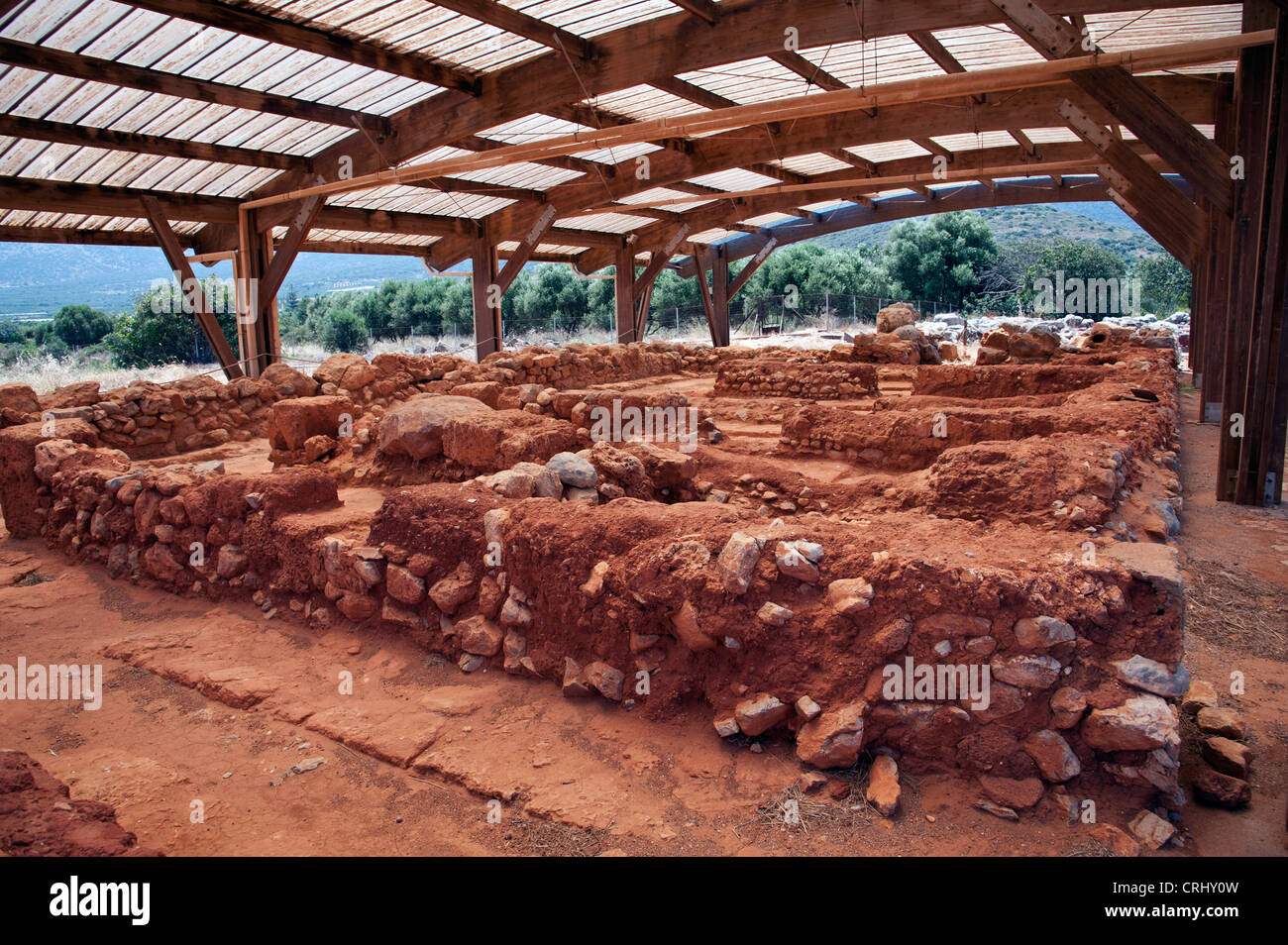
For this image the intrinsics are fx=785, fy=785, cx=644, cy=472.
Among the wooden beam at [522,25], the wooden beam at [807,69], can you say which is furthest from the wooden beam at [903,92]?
the wooden beam at [807,69]

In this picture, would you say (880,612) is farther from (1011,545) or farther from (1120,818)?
(1120,818)

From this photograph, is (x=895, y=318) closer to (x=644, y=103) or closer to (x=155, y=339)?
(x=644, y=103)

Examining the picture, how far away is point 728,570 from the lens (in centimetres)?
345

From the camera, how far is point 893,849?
2.72 m

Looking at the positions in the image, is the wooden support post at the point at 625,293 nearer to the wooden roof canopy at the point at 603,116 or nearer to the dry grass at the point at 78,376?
the wooden roof canopy at the point at 603,116

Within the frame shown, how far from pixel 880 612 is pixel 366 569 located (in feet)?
9.94

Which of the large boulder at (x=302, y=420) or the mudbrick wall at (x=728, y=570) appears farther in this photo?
the large boulder at (x=302, y=420)

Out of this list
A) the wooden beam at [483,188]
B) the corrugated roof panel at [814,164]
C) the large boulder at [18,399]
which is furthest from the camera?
the corrugated roof panel at [814,164]

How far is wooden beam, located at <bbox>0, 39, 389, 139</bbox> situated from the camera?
316 inches

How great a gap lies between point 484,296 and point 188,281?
258 inches

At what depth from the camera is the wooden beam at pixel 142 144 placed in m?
9.65

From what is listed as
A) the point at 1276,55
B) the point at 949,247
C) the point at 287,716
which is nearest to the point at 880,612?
the point at 287,716

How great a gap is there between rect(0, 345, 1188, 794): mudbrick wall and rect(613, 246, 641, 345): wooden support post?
16.2 metres

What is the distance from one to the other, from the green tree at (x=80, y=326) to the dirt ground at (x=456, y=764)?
39.3 m
